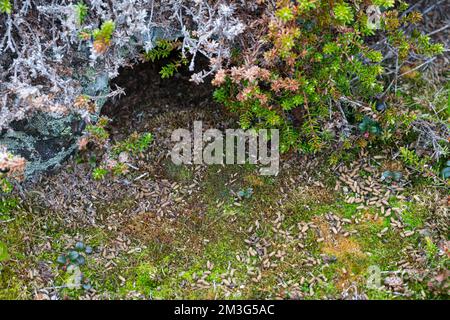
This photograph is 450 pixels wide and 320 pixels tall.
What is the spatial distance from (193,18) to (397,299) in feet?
6.36

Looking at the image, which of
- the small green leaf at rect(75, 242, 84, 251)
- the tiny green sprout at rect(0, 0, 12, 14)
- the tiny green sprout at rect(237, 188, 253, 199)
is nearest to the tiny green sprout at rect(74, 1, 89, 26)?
the tiny green sprout at rect(0, 0, 12, 14)

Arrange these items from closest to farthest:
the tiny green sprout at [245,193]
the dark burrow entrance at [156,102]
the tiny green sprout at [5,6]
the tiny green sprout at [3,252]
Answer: the tiny green sprout at [5,6] → the tiny green sprout at [3,252] → the tiny green sprout at [245,193] → the dark burrow entrance at [156,102]

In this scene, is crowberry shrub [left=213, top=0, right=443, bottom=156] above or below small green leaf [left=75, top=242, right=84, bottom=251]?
above

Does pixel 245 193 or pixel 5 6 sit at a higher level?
pixel 5 6

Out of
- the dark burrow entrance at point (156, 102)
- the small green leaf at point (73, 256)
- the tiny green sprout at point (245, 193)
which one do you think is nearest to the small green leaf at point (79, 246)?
the small green leaf at point (73, 256)

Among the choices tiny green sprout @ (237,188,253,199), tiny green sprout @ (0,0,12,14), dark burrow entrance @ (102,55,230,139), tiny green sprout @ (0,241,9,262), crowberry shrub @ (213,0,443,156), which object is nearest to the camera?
tiny green sprout @ (0,0,12,14)

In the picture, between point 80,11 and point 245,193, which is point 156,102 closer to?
point 245,193

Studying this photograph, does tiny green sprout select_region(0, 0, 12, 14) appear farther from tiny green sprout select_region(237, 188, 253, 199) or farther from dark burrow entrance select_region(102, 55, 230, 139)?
tiny green sprout select_region(237, 188, 253, 199)

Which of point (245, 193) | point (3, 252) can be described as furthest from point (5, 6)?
point (245, 193)

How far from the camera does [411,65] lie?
4.01m

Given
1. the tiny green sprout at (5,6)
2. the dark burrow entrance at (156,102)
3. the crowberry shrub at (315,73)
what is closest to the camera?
the tiny green sprout at (5,6)

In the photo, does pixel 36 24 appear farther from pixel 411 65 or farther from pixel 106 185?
pixel 411 65

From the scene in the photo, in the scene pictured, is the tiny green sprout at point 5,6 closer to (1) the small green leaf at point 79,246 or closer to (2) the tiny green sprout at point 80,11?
(2) the tiny green sprout at point 80,11
